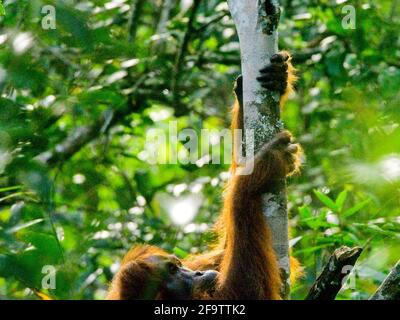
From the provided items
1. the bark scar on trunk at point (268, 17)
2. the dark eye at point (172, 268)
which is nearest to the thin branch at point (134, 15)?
the dark eye at point (172, 268)

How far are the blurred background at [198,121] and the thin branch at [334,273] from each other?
32.2 inches

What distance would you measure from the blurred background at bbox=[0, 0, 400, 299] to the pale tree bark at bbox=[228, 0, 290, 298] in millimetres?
674

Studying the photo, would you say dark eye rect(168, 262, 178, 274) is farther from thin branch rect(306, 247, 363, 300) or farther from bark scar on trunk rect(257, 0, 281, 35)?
bark scar on trunk rect(257, 0, 281, 35)

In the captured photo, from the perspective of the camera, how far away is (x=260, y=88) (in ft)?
13.3

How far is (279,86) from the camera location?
4137 mm

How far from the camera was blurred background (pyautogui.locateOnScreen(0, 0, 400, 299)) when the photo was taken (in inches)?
204

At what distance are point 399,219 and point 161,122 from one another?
449 cm

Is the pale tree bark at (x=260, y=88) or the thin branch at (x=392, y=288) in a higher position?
the pale tree bark at (x=260, y=88)

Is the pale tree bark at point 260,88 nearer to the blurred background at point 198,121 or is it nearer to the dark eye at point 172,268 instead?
the blurred background at point 198,121

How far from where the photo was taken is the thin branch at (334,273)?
3.66 metres

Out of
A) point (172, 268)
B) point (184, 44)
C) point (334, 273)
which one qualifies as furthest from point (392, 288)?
point (184, 44)

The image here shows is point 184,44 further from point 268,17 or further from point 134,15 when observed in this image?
point 268,17

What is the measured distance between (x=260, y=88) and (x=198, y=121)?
3.81 meters
